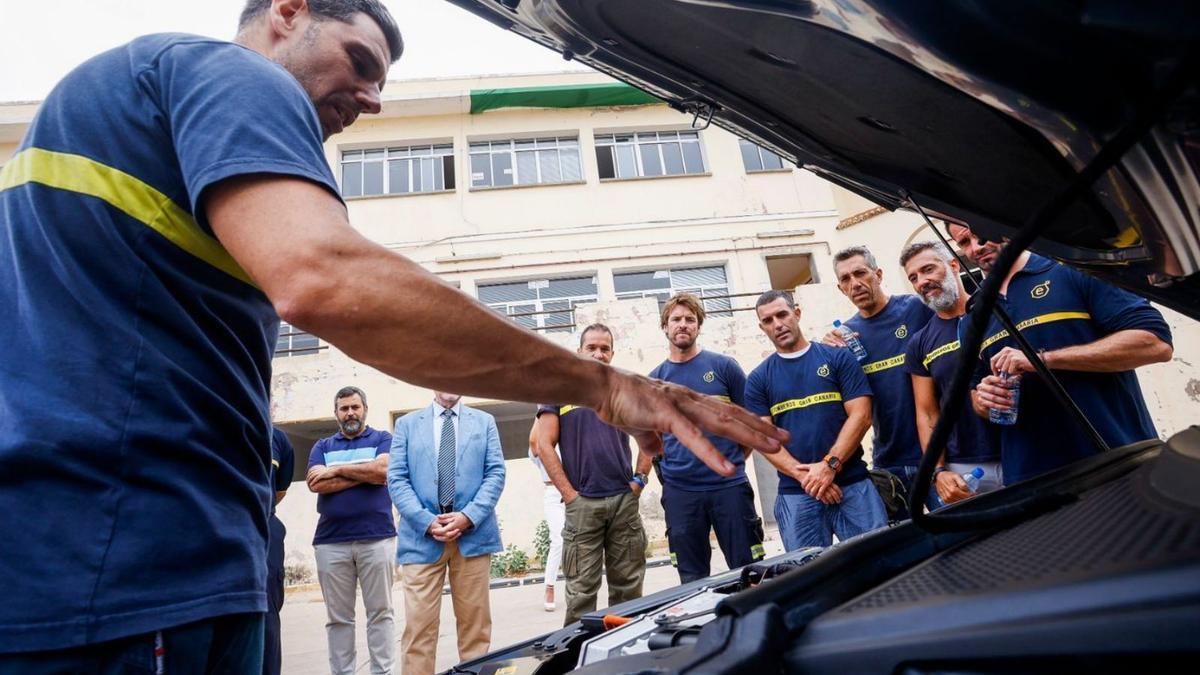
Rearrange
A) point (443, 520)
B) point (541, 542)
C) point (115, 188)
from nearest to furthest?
point (115, 188), point (443, 520), point (541, 542)

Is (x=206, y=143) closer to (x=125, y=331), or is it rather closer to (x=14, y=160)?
(x=125, y=331)

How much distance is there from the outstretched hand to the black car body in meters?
0.22

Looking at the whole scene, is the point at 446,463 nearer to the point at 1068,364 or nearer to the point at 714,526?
the point at 714,526

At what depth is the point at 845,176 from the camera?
126 cm

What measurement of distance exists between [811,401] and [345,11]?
2.84m

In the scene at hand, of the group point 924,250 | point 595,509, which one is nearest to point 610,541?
point 595,509

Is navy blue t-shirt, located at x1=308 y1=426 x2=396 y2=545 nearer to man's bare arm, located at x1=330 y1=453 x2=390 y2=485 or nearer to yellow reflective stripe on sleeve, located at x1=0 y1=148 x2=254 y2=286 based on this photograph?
man's bare arm, located at x1=330 y1=453 x2=390 y2=485

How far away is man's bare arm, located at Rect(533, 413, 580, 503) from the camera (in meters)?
3.91

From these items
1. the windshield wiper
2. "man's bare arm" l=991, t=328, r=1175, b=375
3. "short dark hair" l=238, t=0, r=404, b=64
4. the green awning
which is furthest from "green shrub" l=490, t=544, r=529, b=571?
the windshield wiper

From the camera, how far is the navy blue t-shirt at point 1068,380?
2.08 meters

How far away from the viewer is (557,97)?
42.3ft

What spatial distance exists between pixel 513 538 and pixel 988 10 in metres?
10.5

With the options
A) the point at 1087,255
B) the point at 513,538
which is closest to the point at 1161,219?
the point at 1087,255

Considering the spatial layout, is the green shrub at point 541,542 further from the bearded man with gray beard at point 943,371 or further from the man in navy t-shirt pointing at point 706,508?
the bearded man with gray beard at point 943,371
